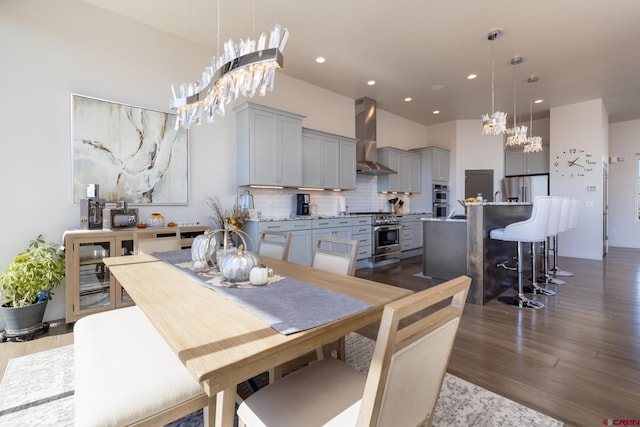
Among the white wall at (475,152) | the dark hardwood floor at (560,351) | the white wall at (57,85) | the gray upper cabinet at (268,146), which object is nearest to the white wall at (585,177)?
the white wall at (475,152)

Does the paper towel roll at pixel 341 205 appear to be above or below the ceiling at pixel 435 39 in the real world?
below

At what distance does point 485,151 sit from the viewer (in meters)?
6.94

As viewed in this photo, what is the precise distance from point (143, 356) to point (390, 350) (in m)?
1.07

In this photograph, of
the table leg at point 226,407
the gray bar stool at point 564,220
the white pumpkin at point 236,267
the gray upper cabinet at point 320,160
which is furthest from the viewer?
the gray upper cabinet at point 320,160

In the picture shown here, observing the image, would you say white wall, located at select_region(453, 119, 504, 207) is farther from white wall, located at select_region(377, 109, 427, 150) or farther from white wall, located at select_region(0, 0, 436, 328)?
white wall, located at select_region(0, 0, 436, 328)

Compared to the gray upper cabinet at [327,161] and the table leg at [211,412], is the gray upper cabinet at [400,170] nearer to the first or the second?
the gray upper cabinet at [327,161]

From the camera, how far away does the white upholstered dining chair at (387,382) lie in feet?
2.12

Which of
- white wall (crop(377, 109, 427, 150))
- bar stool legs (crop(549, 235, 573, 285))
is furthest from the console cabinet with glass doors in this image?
bar stool legs (crop(549, 235, 573, 285))

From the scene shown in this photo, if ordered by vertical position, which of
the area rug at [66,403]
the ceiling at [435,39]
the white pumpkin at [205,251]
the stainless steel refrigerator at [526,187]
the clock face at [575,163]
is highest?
the ceiling at [435,39]

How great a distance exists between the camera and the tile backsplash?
4.43 metres

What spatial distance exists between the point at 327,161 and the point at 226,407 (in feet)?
14.1

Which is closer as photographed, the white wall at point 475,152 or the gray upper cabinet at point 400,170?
the gray upper cabinet at point 400,170

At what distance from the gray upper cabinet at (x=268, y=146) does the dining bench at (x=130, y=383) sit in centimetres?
279

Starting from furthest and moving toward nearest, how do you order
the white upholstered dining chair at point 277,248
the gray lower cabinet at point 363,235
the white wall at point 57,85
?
the gray lower cabinet at point 363,235 → the white wall at point 57,85 → the white upholstered dining chair at point 277,248
